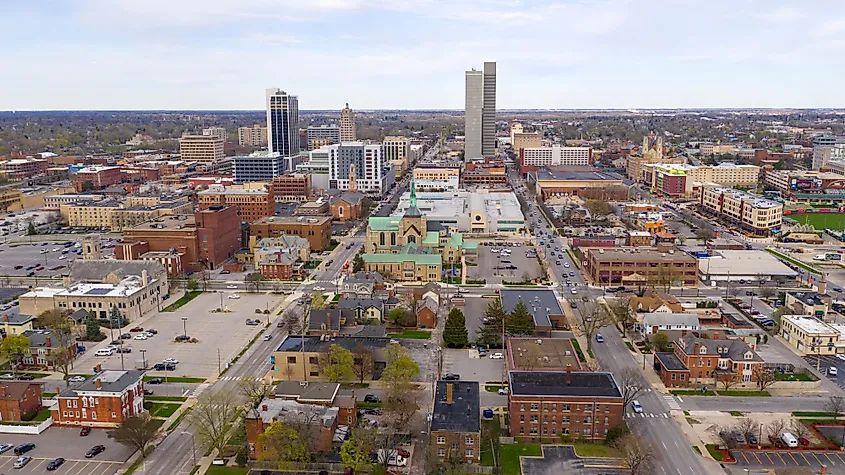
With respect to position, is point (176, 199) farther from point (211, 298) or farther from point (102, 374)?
point (102, 374)

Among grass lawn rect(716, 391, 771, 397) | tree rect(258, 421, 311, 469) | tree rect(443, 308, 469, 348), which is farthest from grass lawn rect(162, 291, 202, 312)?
grass lawn rect(716, 391, 771, 397)

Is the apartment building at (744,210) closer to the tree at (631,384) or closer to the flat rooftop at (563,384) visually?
the tree at (631,384)

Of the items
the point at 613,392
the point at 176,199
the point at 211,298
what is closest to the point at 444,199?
the point at 176,199

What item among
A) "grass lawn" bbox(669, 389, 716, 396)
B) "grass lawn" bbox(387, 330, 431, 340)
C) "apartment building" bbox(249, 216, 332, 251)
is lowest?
"grass lawn" bbox(669, 389, 716, 396)

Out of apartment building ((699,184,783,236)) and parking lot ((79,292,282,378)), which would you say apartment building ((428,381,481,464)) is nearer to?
parking lot ((79,292,282,378))

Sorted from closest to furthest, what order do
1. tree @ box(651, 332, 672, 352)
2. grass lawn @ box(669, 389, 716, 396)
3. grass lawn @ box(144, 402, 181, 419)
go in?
grass lawn @ box(144, 402, 181, 419) < grass lawn @ box(669, 389, 716, 396) < tree @ box(651, 332, 672, 352)

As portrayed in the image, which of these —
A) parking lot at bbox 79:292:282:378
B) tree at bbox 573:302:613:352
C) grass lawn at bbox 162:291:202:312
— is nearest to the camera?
parking lot at bbox 79:292:282:378
